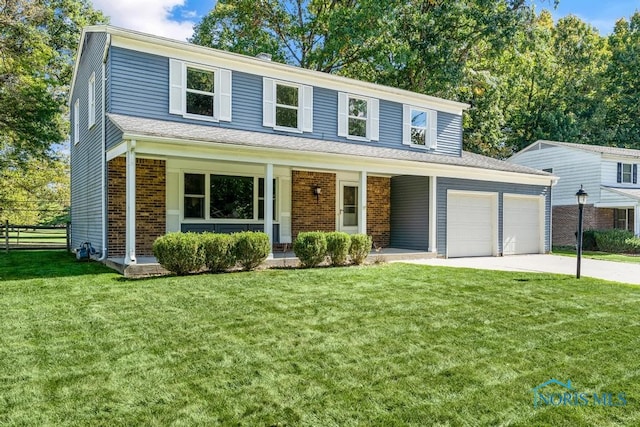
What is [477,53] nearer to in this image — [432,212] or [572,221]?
[572,221]

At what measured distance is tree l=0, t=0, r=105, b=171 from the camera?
1912 cm

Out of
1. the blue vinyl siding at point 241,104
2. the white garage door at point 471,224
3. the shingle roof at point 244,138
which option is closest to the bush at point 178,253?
the shingle roof at point 244,138

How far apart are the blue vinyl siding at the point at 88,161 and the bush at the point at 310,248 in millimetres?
4989

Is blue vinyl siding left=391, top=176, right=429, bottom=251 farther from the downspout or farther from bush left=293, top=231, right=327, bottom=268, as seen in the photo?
the downspout

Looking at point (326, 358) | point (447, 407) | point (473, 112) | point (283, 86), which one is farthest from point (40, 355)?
point (473, 112)

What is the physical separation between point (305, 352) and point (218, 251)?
4803mm

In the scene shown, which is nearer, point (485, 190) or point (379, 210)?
point (485, 190)

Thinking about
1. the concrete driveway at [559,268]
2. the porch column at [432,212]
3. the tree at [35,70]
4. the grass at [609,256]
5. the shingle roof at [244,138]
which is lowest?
the grass at [609,256]

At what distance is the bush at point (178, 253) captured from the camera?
8.30 m

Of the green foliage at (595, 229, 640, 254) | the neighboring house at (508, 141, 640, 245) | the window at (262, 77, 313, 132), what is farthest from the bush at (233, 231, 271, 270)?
the neighboring house at (508, 141, 640, 245)

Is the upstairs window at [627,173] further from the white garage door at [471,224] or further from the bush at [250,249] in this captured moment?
the bush at [250,249]

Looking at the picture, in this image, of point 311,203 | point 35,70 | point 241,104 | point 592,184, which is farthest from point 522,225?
point 35,70

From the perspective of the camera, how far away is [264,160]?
10.4 meters

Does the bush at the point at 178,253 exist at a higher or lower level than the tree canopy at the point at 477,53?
lower
